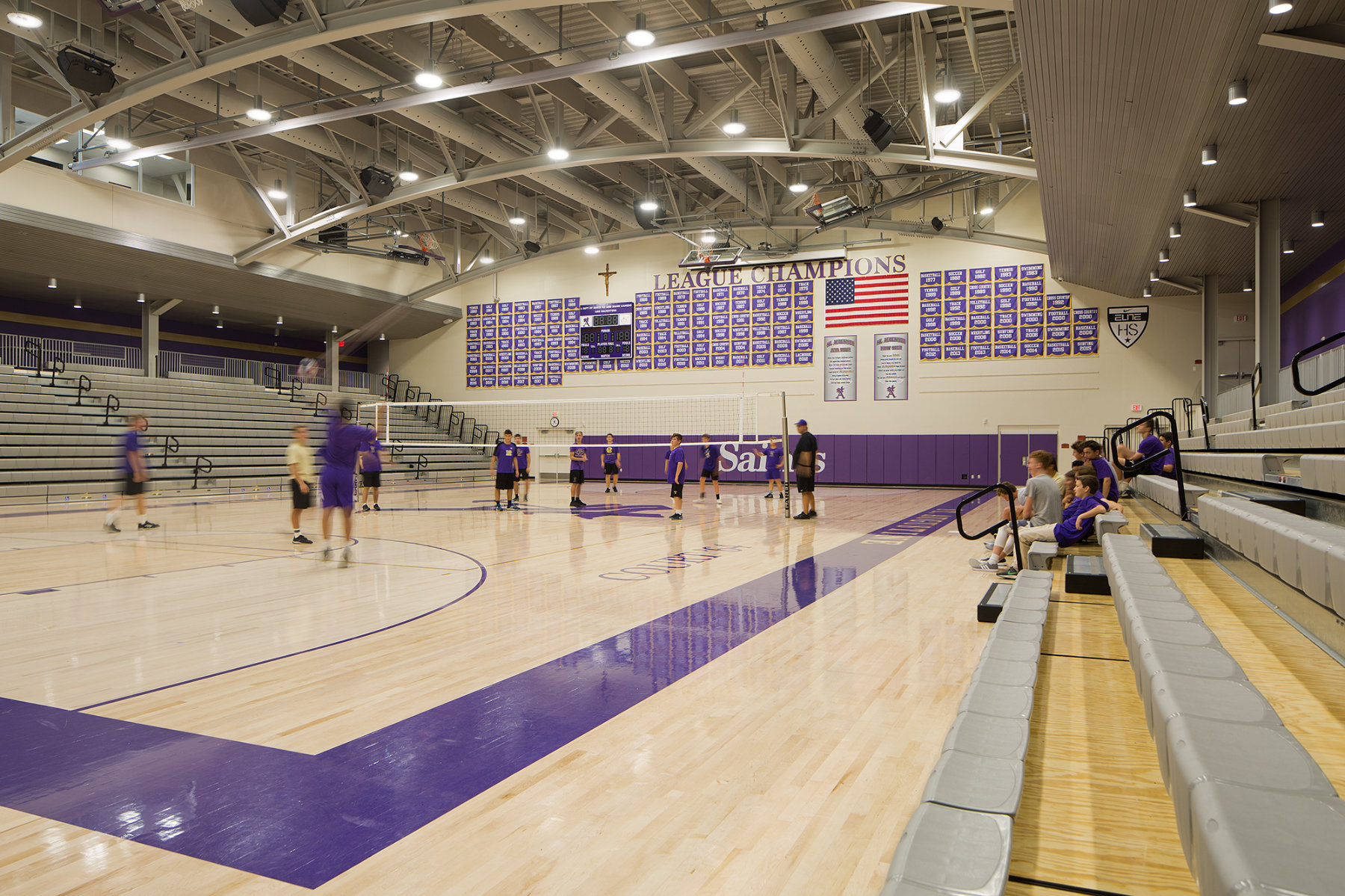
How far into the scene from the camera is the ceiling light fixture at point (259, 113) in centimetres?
1368

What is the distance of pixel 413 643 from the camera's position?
4.95 metres

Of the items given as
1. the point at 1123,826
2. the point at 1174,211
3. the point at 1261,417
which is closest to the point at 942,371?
the point at 1174,211

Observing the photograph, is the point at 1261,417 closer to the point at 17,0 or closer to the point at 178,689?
the point at 178,689

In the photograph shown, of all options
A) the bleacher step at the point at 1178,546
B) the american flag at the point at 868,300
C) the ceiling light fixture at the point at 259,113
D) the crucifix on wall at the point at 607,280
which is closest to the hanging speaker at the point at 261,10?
the ceiling light fixture at the point at 259,113

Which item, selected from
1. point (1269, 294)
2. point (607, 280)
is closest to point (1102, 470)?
point (1269, 294)

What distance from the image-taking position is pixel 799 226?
70.1 ft

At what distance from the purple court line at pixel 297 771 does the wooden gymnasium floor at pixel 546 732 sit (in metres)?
0.01

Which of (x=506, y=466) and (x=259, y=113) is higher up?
(x=259, y=113)

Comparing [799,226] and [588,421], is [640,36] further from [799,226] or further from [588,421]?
[588,421]

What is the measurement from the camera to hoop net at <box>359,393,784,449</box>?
25.1 metres

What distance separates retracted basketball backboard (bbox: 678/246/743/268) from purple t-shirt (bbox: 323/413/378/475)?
16278mm

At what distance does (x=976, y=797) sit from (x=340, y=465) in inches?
311

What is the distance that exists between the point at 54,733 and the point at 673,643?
10.3 ft

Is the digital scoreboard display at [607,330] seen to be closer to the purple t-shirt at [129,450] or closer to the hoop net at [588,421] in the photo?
the hoop net at [588,421]
